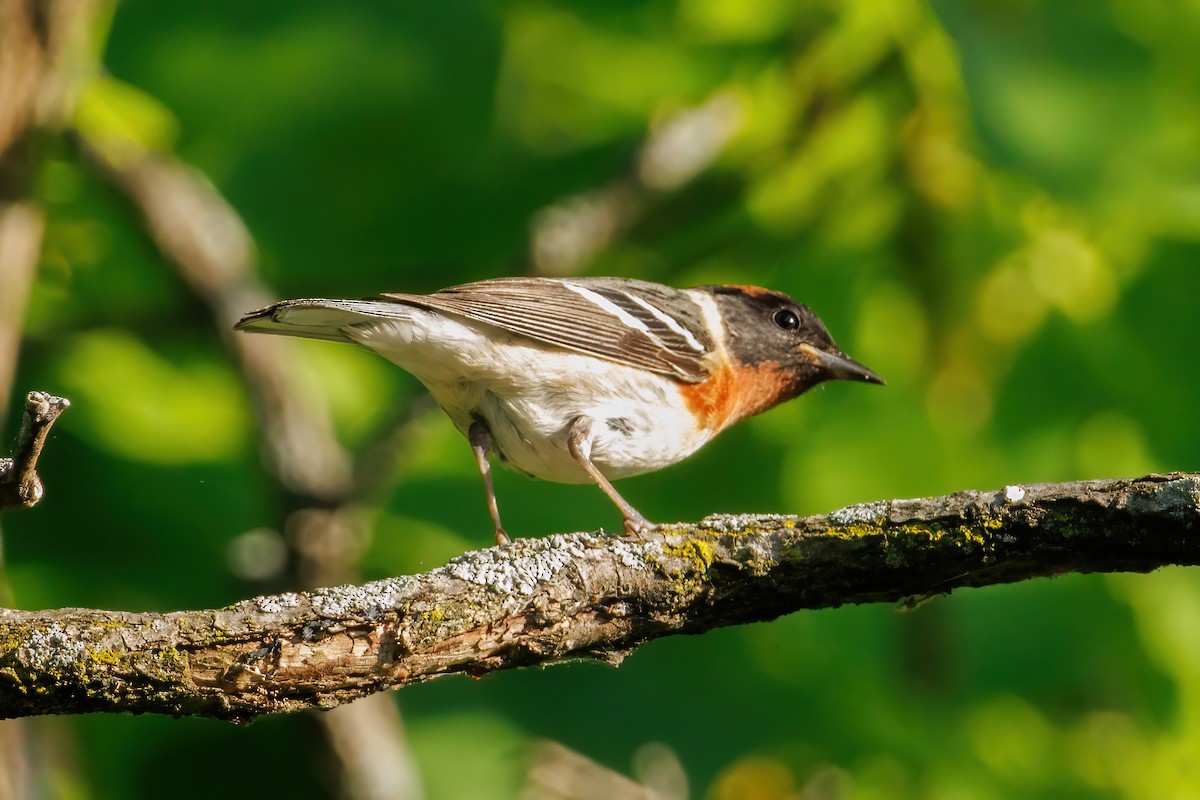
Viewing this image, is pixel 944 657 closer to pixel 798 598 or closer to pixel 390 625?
pixel 798 598

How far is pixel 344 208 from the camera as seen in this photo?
6.50 m

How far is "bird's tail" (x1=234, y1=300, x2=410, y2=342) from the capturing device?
4219mm

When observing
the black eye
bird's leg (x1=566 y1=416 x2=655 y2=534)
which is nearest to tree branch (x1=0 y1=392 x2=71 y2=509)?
bird's leg (x1=566 y1=416 x2=655 y2=534)

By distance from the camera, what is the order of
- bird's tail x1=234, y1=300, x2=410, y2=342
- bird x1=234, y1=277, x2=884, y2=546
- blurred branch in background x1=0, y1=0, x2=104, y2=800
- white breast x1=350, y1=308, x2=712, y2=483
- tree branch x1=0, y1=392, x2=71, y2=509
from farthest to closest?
blurred branch in background x1=0, y1=0, x2=104, y2=800
white breast x1=350, y1=308, x2=712, y2=483
bird x1=234, y1=277, x2=884, y2=546
bird's tail x1=234, y1=300, x2=410, y2=342
tree branch x1=0, y1=392, x2=71, y2=509

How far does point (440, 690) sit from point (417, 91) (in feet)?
11.3

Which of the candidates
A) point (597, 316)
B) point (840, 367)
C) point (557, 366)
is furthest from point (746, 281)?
point (557, 366)

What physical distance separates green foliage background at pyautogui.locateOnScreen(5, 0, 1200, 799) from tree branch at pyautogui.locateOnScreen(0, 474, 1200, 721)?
2584 mm

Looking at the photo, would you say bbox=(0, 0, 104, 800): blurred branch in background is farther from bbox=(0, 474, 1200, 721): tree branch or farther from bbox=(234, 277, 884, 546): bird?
bbox=(0, 474, 1200, 721): tree branch

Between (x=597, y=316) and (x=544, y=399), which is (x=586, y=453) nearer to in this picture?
(x=544, y=399)

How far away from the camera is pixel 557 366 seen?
4836 mm

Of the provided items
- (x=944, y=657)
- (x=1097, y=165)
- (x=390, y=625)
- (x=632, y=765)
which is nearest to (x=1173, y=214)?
(x=1097, y=165)

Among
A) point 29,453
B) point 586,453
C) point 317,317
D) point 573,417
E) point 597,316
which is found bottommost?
point 29,453

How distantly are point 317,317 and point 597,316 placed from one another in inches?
51.0

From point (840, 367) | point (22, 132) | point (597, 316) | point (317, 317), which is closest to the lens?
point (317, 317)
